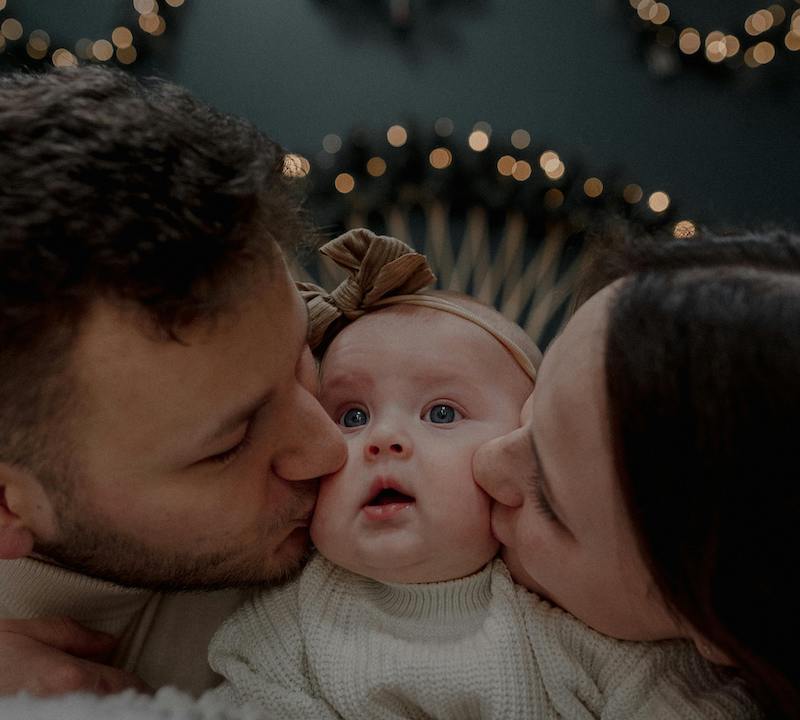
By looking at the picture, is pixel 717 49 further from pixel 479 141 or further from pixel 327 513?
pixel 327 513

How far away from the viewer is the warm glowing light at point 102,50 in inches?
71.0

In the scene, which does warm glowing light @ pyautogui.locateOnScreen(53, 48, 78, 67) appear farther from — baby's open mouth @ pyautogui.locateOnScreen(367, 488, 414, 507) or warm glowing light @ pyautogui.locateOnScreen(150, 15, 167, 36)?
baby's open mouth @ pyautogui.locateOnScreen(367, 488, 414, 507)

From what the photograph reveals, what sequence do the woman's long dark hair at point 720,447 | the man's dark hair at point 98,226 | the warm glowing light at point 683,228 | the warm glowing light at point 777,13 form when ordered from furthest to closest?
the warm glowing light at point 777,13 → the warm glowing light at point 683,228 → the man's dark hair at point 98,226 → the woman's long dark hair at point 720,447

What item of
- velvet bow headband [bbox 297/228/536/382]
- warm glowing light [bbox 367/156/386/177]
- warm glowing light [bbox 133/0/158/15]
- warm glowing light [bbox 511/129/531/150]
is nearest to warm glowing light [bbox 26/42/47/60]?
warm glowing light [bbox 133/0/158/15]

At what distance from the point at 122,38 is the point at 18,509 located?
1.38m

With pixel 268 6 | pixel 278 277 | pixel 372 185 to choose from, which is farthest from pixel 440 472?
pixel 268 6

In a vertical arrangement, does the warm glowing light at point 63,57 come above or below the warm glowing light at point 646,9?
below

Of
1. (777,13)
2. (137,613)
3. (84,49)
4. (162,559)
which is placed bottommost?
(137,613)

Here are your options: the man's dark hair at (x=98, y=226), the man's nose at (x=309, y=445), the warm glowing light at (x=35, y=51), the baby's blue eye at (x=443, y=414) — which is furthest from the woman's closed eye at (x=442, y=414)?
the warm glowing light at (x=35, y=51)

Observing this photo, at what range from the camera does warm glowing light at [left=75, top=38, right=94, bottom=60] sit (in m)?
1.83

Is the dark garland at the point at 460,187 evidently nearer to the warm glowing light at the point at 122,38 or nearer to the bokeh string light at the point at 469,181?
the bokeh string light at the point at 469,181

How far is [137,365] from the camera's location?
71cm

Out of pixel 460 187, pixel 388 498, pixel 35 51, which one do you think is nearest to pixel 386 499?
pixel 388 498

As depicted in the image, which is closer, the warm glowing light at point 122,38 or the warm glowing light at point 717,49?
the warm glowing light at point 717,49
